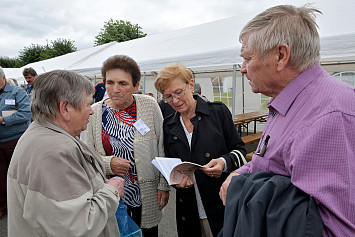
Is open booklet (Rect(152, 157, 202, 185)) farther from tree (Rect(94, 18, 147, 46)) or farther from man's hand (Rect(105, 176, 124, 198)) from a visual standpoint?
tree (Rect(94, 18, 147, 46))

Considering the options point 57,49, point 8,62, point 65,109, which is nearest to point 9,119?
point 65,109

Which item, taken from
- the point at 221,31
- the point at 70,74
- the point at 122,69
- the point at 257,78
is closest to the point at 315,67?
the point at 257,78

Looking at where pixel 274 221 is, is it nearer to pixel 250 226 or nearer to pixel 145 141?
pixel 250 226

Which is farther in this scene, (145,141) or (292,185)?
(145,141)

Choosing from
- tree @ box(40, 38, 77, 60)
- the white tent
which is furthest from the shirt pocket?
tree @ box(40, 38, 77, 60)

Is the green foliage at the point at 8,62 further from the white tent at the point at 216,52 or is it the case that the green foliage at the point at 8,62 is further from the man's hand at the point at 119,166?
the man's hand at the point at 119,166

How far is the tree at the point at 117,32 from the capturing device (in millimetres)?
30734

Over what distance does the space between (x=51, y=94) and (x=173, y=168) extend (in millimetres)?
799

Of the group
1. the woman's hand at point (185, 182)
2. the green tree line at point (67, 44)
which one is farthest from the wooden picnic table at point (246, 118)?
the green tree line at point (67, 44)

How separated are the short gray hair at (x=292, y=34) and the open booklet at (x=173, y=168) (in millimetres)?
811

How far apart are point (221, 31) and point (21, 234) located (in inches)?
244

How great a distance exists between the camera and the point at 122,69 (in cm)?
180

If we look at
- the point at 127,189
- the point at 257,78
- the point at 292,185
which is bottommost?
the point at 127,189

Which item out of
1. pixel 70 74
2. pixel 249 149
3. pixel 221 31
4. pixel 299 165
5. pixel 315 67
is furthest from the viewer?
pixel 249 149
